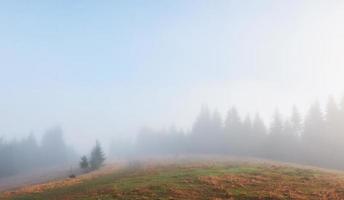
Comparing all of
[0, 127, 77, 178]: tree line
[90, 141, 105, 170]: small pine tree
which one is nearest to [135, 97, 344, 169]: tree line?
[90, 141, 105, 170]: small pine tree

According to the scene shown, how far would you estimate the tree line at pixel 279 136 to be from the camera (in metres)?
70.9

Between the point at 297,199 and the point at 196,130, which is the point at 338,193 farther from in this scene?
the point at 196,130

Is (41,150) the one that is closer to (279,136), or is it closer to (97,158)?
(97,158)

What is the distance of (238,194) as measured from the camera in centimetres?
2153

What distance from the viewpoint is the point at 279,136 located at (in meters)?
82.2

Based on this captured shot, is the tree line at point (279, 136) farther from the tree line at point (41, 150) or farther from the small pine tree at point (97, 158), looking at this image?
the tree line at point (41, 150)

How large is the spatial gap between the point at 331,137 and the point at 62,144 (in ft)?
408

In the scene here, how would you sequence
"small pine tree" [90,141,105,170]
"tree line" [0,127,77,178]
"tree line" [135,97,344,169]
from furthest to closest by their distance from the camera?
"tree line" [0,127,77,178] → "tree line" [135,97,344,169] → "small pine tree" [90,141,105,170]

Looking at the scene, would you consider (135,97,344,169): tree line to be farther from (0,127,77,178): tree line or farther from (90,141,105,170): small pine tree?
(0,127,77,178): tree line

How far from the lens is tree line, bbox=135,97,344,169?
7088 centimetres

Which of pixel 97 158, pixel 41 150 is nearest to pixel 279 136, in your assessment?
pixel 97 158

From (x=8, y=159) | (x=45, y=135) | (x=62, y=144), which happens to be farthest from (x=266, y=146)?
(x=45, y=135)

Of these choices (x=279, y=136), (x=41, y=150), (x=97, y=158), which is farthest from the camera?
(x=41, y=150)

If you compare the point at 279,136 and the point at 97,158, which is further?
the point at 279,136
